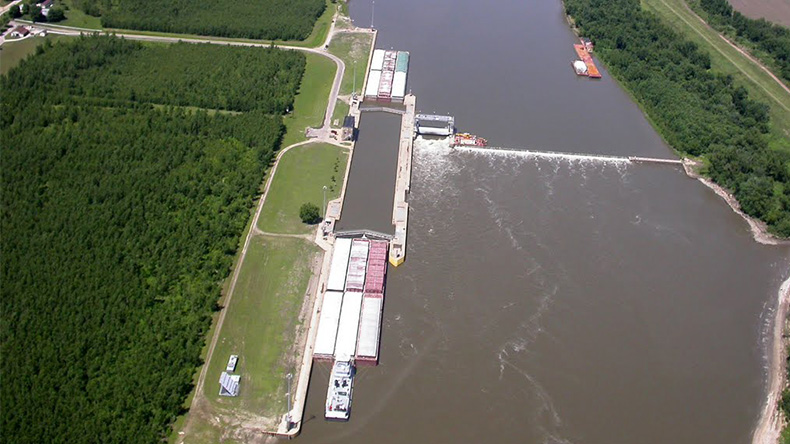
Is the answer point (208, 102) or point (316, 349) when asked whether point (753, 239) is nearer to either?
point (316, 349)

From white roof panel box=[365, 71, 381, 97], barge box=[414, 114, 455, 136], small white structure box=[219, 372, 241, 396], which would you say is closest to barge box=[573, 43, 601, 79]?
barge box=[414, 114, 455, 136]

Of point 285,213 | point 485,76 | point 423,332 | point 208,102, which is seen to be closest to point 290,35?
point 208,102

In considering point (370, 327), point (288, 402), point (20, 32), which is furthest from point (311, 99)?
point (288, 402)

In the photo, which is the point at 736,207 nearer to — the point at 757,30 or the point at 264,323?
the point at 757,30

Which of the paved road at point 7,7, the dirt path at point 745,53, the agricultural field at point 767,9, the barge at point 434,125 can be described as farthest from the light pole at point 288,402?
the agricultural field at point 767,9

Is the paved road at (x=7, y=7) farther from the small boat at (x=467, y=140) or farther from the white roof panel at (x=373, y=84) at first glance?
the small boat at (x=467, y=140)

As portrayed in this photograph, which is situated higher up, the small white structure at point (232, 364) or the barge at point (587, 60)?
the barge at point (587, 60)
